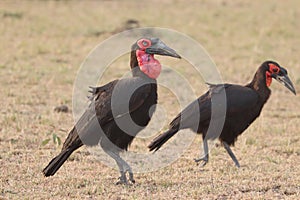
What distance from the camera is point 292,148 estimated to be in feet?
25.8

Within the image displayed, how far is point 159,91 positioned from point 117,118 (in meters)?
5.09

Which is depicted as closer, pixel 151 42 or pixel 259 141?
pixel 151 42

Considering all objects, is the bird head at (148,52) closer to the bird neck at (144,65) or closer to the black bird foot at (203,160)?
the bird neck at (144,65)

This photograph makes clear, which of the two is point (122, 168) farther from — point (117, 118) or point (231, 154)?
point (231, 154)

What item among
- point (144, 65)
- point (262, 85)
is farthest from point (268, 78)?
point (144, 65)

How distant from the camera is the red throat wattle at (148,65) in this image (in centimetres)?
645

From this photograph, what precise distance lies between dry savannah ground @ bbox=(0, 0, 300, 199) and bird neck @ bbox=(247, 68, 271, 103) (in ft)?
2.33

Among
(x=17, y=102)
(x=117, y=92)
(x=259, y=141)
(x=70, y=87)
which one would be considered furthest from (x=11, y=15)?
(x=117, y=92)

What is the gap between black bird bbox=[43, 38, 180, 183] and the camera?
6230mm

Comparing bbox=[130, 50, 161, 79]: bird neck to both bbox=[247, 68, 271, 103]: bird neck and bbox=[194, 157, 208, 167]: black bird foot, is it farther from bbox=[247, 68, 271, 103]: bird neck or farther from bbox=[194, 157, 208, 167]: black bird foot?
bbox=[247, 68, 271, 103]: bird neck

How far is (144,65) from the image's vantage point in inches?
256

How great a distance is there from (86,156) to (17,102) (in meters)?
2.76

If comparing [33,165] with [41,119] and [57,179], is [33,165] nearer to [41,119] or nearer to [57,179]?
[57,179]

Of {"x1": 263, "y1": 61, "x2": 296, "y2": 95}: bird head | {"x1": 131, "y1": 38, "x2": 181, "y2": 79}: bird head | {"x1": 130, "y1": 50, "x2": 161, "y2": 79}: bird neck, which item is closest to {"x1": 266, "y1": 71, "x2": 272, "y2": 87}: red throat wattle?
{"x1": 263, "y1": 61, "x2": 296, "y2": 95}: bird head
